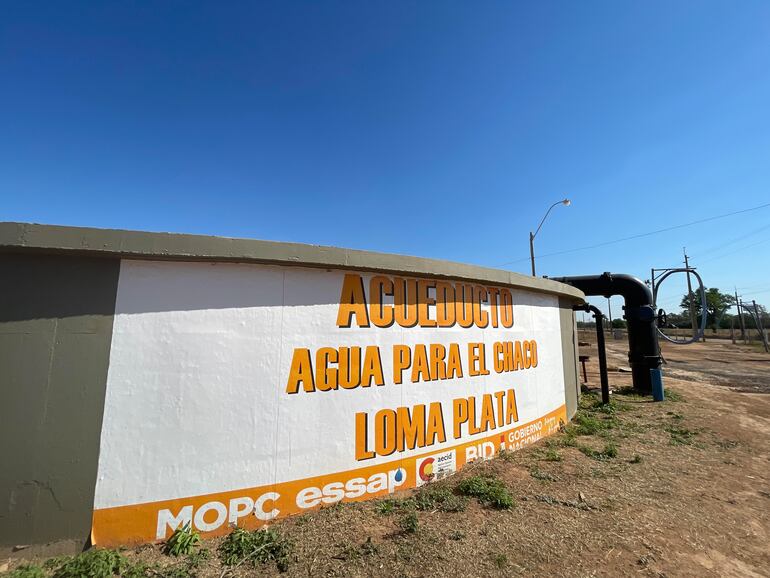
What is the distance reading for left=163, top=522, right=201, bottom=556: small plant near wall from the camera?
11.4ft

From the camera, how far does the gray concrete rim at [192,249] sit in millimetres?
3338

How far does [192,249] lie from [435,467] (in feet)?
14.6

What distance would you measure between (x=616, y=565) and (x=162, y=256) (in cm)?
554

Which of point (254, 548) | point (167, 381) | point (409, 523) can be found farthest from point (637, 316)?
point (167, 381)

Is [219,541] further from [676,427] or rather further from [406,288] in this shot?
[676,427]

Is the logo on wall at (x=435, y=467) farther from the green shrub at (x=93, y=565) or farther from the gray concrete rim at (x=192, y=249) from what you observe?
the green shrub at (x=93, y=565)

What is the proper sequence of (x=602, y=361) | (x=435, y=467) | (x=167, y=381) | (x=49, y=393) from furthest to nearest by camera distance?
(x=602, y=361) → (x=435, y=467) → (x=167, y=381) → (x=49, y=393)

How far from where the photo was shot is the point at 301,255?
4398mm

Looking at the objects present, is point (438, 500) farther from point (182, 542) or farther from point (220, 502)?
point (182, 542)

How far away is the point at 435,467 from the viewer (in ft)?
17.4

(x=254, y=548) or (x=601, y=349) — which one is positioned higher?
(x=601, y=349)

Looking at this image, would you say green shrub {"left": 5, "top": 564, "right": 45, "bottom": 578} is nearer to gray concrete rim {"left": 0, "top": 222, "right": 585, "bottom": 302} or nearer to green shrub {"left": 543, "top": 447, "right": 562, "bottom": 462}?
gray concrete rim {"left": 0, "top": 222, "right": 585, "bottom": 302}

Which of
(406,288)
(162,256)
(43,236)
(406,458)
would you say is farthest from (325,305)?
(43,236)

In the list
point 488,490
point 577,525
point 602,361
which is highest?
point 602,361
